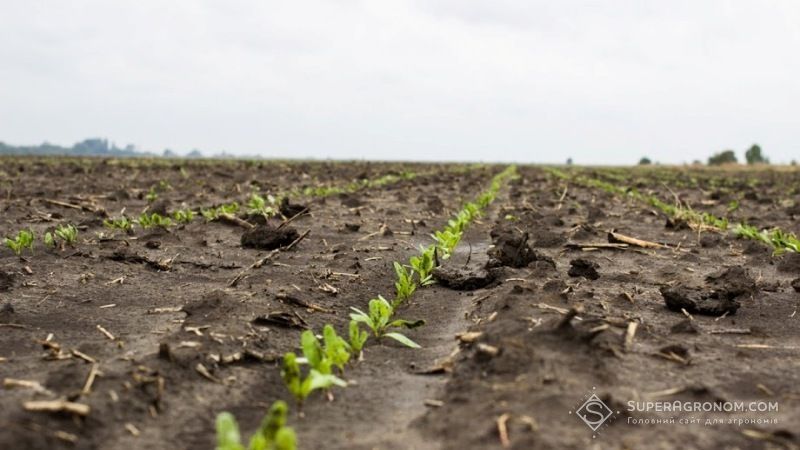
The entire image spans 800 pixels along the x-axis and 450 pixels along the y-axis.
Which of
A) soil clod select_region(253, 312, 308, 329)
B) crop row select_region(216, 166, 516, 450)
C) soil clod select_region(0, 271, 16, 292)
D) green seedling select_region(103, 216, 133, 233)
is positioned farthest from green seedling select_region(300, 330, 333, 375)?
green seedling select_region(103, 216, 133, 233)

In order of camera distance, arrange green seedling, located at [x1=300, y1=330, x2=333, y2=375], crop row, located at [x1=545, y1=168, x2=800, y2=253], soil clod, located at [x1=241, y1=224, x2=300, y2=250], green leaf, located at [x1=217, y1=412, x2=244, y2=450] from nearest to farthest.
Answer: green leaf, located at [x1=217, y1=412, x2=244, y2=450], green seedling, located at [x1=300, y1=330, x2=333, y2=375], soil clod, located at [x1=241, y1=224, x2=300, y2=250], crop row, located at [x1=545, y1=168, x2=800, y2=253]

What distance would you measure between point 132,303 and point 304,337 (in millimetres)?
1789

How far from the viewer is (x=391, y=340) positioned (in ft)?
11.8

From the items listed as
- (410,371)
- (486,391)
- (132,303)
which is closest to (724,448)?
(486,391)

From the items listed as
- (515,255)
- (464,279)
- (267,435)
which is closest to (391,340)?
(464,279)

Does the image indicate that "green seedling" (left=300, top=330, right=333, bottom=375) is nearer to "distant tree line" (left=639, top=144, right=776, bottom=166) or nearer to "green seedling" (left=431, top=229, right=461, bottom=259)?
"green seedling" (left=431, top=229, right=461, bottom=259)

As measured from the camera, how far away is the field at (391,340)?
2375 mm

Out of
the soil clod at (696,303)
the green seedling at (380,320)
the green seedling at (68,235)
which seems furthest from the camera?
the green seedling at (68,235)

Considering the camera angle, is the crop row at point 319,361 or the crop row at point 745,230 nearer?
the crop row at point 319,361

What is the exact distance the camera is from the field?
7.79ft

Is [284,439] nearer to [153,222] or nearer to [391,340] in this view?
[391,340]

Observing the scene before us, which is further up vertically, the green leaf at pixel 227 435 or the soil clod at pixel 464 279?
the green leaf at pixel 227 435

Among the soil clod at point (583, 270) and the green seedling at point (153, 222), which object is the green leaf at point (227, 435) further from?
the green seedling at point (153, 222)

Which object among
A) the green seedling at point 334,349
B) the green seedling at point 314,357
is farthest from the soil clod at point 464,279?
the green seedling at point 314,357
